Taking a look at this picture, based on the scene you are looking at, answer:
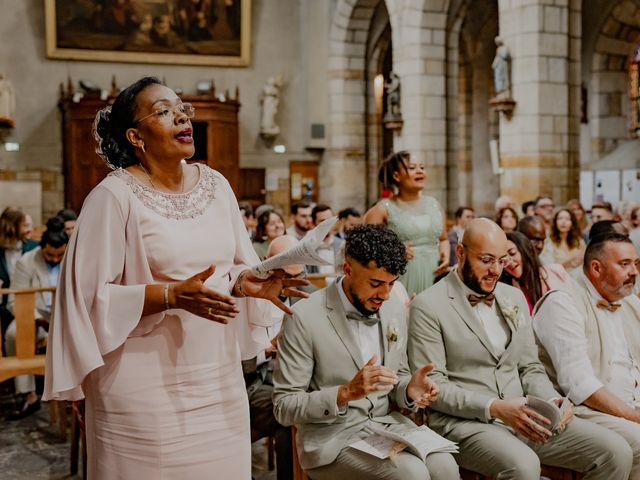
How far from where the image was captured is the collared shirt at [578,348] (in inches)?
131

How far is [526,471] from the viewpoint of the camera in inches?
111

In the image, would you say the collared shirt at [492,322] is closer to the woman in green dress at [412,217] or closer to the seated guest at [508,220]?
the woman in green dress at [412,217]

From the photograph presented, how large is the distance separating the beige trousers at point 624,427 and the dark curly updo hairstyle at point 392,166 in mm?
2061

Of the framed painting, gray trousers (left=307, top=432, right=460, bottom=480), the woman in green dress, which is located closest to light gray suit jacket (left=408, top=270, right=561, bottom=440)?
gray trousers (left=307, top=432, right=460, bottom=480)

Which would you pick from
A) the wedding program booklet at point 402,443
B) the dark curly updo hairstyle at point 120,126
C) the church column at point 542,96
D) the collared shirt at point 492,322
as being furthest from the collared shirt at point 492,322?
the church column at point 542,96

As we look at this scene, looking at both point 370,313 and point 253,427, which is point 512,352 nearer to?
point 370,313

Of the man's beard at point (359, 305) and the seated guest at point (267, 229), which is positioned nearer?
the man's beard at point (359, 305)

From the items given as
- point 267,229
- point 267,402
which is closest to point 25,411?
point 267,229

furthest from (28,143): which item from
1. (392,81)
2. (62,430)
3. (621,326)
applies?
(621,326)

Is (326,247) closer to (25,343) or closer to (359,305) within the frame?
(25,343)

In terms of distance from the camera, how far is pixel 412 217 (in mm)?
5012

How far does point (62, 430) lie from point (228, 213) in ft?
10.6

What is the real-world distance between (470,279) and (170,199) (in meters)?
1.56

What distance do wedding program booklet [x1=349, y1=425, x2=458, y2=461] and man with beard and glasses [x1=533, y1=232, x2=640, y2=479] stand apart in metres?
0.80
